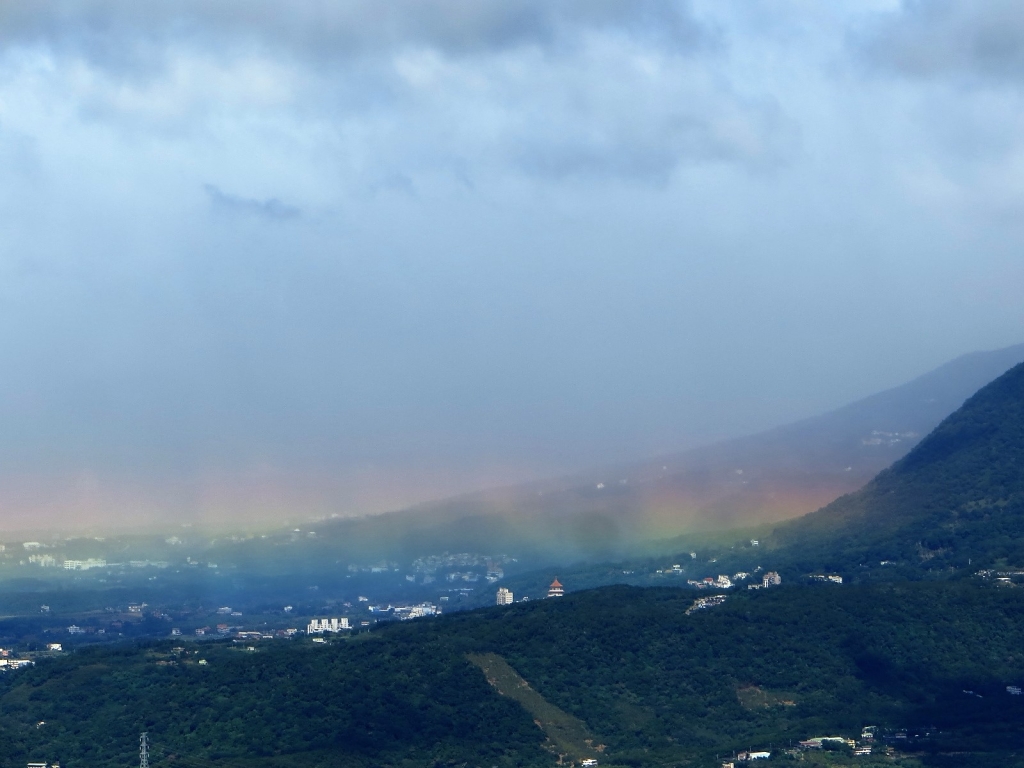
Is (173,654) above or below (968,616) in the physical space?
above

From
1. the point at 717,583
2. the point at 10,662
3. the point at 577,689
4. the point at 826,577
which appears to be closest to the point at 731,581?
the point at 717,583

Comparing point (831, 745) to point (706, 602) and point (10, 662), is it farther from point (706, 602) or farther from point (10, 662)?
point (10, 662)

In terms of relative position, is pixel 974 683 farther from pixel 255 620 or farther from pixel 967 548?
pixel 255 620

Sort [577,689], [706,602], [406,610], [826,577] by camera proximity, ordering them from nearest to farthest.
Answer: [577,689] < [706,602] < [826,577] < [406,610]

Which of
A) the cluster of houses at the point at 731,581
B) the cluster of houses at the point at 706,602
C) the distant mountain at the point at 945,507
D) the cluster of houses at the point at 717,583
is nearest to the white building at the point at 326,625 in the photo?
the cluster of houses at the point at 717,583

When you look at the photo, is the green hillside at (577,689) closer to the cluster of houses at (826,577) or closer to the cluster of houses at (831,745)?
the cluster of houses at (831,745)

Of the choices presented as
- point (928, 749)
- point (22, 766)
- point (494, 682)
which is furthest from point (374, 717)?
point (928, 749)
